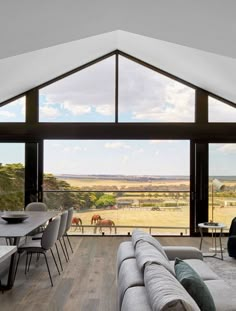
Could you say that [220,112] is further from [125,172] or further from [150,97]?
[125,172]

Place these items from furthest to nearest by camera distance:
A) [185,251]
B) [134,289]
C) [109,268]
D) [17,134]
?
[17,134], [109,268], [185,251], [134,289]

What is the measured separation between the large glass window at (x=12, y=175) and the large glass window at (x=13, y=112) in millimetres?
539

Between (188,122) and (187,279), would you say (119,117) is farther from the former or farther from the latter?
(187,279)

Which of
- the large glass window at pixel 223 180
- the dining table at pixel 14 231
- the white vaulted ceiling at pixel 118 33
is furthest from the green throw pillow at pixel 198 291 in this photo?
the large glass window at pixel 223 180

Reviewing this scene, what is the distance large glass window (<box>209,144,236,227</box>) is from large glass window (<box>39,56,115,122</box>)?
2.40 m

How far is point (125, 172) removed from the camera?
28.1ft

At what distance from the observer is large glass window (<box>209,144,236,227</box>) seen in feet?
27.7

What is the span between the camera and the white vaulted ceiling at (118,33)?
4.31m

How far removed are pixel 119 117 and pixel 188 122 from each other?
148 centimetres

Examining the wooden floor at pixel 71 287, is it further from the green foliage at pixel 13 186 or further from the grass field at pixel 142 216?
the green foliage at pixel 13 186

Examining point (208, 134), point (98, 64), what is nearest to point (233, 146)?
point (208, 134)

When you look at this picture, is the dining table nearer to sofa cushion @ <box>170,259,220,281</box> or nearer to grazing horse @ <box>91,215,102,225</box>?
sofa cushion @ <box>170,259,220,281</box>

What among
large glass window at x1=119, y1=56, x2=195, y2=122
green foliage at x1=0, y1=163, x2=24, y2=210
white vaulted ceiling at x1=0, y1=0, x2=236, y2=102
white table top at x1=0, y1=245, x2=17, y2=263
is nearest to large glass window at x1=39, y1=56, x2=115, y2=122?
large glass window at x1=119, y1=56, x2=195, y2=122

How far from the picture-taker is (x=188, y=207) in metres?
8.52
